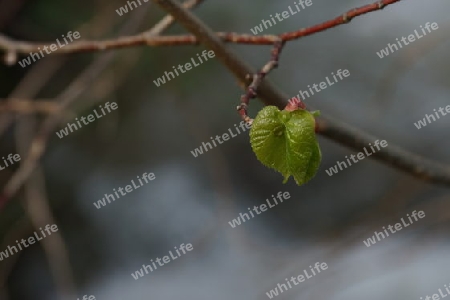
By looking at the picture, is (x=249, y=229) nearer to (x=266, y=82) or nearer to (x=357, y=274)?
(x=357, y=274)

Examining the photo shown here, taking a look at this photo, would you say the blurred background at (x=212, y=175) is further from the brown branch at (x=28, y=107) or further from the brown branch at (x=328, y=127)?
the brown branch at (x=328, y=127)

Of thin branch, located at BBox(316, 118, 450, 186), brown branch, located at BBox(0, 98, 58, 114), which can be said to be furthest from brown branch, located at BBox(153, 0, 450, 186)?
brown branch, located at BBox(0, 98, 58, 114)

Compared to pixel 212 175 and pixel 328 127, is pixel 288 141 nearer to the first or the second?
pixel 328 127

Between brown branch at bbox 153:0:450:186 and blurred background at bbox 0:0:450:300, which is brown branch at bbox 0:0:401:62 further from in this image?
blurred background at bbox 0:0:450:300

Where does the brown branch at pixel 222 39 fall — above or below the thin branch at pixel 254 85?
above

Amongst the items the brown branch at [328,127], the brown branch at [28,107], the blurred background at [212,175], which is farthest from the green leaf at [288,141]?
the blurred background at [212,175]

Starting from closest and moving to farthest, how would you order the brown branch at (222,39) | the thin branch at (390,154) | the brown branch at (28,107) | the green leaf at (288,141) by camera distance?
the green leaf at (288,141)
the brown branch at (222,39)
the thin branch at (390,154)
the brown branch at (28,107)

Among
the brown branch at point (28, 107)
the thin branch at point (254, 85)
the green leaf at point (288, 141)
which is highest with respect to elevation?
the brown branch at point (28, 107)
